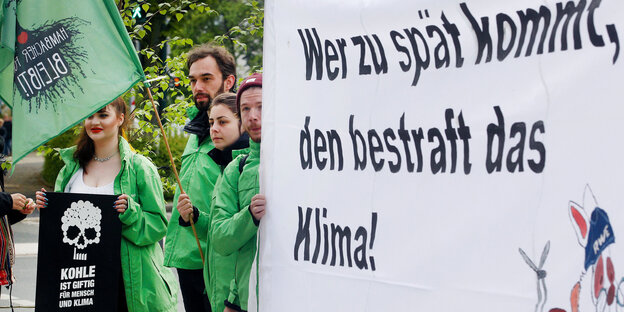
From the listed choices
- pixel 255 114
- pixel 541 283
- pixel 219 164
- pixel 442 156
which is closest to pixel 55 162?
pixel 219 164

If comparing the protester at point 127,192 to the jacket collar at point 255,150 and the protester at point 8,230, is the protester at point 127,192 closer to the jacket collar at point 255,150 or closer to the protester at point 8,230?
the protester at point 8,230

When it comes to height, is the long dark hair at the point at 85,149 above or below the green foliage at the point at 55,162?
below

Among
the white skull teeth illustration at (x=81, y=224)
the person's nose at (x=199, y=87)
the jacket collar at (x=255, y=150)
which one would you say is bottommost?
the white skull teeth illustration at (x=81, y=224)

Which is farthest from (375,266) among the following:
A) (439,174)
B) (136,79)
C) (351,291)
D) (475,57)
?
(136,79)

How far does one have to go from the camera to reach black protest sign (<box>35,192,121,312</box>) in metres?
4.68

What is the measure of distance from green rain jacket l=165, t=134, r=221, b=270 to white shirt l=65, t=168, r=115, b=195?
37cm

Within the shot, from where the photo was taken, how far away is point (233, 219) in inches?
147

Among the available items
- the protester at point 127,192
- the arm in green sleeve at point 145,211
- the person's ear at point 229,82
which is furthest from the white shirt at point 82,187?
the person's ear at point 229,82

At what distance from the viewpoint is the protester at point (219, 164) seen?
160 inches

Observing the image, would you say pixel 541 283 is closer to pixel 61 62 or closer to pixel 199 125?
pixel 61 62

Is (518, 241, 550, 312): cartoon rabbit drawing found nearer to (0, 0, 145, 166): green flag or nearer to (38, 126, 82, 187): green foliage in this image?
(0, 0, 145, 166): green flag

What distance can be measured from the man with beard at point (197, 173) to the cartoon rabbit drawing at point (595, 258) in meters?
2.48

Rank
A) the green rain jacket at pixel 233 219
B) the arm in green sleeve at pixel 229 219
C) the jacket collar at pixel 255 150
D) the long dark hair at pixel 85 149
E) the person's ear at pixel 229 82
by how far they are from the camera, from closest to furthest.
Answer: the arm in green sleeve at pixel 229 219 < the green rain jacket at pixel 233 219 < the jacket collar at pixel 255 150 < the long dark hair at pixel 85 149 < the person's ear at pixel 229 82

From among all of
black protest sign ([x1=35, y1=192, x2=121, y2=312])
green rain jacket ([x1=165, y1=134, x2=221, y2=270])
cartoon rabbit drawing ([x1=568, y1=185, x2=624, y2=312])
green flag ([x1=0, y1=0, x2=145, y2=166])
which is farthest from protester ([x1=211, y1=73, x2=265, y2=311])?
cartoon rabbit drawing ([x1=568, y1=185, x2=624, y2=312])
